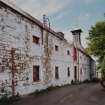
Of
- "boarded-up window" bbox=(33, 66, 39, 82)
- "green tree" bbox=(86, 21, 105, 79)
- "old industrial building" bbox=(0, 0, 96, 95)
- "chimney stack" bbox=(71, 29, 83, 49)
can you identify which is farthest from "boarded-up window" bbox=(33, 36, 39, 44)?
"chimney stack" bbox=(71, 29, 83, 49)

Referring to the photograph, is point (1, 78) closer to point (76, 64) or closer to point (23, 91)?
point (23, 91)

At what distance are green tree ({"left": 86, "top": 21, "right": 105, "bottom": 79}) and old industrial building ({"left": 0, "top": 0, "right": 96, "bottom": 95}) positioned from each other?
5.35 metres

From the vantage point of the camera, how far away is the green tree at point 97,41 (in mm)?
26958

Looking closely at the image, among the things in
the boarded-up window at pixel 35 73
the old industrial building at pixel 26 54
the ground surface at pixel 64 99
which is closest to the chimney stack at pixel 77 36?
the old industrial building at pixel 26 54

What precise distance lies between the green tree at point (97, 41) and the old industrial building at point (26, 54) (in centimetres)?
535

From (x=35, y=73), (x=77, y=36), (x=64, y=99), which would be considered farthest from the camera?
(x=77, y=36)

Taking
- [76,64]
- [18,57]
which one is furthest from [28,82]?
[76,64]

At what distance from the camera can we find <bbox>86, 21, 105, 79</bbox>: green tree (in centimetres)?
2696

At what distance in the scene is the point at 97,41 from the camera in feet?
89.6

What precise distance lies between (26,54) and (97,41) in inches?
559

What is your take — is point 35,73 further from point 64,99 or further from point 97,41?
point 97,41

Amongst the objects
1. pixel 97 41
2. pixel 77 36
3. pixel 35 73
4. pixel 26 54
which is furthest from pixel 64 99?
pixel 77 36

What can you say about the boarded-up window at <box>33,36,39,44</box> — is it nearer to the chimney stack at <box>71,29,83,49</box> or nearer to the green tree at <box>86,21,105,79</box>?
the green tree at <box>86,21,105,79</box>

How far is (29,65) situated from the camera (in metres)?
15.6
